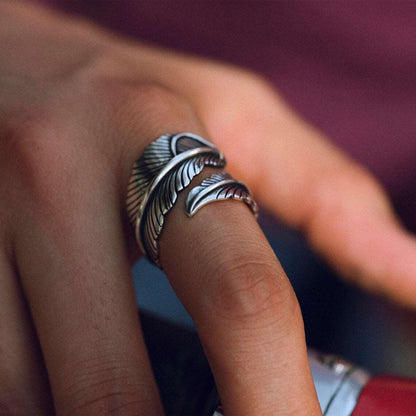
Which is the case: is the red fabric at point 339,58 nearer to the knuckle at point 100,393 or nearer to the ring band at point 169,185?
the ring band at point 169,185

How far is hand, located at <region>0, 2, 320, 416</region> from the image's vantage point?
443 millimetres

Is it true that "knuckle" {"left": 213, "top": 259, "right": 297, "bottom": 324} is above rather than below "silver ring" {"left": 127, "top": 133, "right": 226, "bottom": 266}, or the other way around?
below

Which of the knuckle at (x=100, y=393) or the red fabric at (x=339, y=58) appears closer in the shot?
the knuckle at (x=100, y=393)

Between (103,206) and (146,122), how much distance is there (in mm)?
125

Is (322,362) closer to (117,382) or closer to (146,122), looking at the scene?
(117,382)

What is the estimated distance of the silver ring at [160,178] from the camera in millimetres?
510

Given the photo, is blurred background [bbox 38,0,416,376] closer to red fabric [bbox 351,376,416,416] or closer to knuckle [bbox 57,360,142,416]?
red fabric [bbox 351,376,416,416]

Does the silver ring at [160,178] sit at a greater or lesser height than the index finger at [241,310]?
greater

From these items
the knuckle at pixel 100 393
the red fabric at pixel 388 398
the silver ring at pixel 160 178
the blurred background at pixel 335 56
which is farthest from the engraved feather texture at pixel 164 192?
the blurred background at pixel 335 56

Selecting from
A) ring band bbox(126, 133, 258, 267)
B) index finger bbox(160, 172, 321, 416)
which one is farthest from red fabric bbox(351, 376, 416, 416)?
ring band bbox(126, 133, 258, 267)

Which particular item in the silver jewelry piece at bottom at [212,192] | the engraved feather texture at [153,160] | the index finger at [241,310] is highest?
the engraved feather texture at [153,160]

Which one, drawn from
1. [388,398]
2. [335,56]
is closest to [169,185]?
[388,398]

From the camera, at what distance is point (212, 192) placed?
0.50 m

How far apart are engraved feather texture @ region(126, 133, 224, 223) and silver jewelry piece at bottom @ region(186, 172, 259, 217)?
0.05 metres
